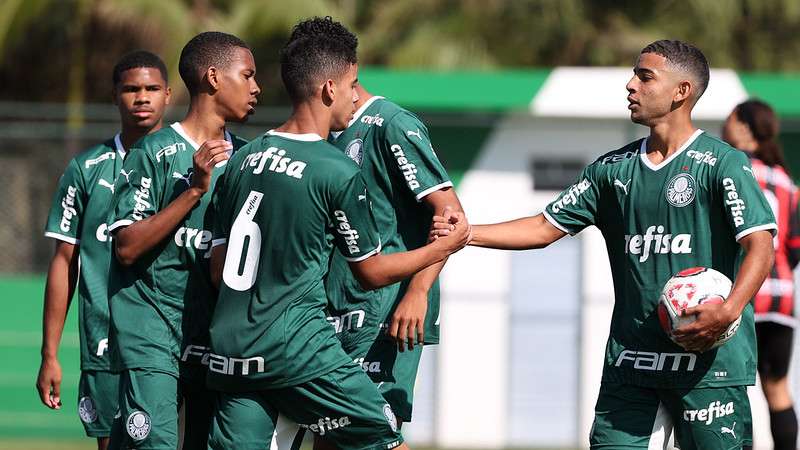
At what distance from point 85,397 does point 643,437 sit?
267 cm

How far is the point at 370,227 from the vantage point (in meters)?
5.18

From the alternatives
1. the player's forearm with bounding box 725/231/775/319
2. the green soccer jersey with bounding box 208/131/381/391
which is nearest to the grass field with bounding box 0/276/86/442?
the green soccer jersey with bounding box 208/131/381/391

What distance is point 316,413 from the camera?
515cm

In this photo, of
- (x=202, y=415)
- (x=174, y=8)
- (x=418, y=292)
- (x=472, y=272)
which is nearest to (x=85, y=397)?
(x=202, y=415)

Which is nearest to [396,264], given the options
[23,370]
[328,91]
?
[328,91]

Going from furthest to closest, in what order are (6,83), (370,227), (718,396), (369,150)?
(6,83) < (369,150) < (718,396) < (370,227)

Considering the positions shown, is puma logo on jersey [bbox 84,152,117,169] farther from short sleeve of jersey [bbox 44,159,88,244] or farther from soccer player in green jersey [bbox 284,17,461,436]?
soccer player in green jersey [bbox 284,17,461,436]

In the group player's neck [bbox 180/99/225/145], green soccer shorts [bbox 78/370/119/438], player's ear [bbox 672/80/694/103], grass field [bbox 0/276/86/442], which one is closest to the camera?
player's neck [bbox 180/99/225/145]

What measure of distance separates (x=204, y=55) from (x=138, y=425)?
61.7 inches

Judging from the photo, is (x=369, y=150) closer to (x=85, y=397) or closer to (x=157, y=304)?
(x=157, y=304)

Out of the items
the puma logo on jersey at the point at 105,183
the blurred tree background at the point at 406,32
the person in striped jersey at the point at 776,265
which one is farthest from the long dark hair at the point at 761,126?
the blurred tree background at the point at 406,32

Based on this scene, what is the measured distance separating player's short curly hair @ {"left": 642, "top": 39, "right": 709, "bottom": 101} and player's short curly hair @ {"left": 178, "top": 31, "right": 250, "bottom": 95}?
181 cm

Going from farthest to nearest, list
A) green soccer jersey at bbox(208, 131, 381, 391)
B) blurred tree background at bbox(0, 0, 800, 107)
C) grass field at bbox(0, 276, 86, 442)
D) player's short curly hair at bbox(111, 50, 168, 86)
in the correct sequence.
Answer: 1. blurred tree background at bbox(0, 0, 800, 107)
2. grass field at bbox(0, 276, 86, 442)
3. player's short curly hair at bbox(111, 50, 168, 86)
4. green soccer jersey at bbox(208, 131, 381, 391)

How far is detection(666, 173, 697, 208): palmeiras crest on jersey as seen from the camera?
224 inches
